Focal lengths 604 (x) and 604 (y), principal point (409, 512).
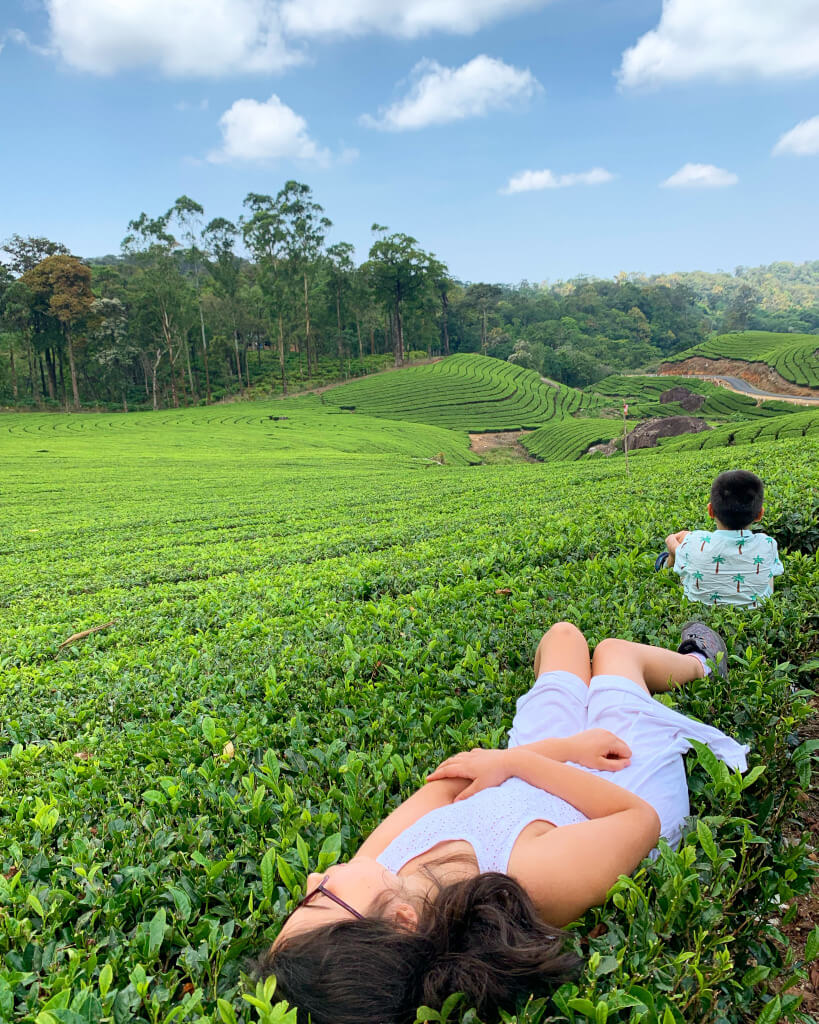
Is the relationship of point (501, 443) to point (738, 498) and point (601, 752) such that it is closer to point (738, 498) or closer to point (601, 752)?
point (738, 498)

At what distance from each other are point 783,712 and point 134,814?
2396 millimetres

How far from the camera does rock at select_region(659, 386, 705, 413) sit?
45094 millimetres

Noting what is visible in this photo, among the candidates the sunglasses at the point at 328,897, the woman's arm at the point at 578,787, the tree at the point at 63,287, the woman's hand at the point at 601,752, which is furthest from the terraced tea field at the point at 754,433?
the tree at the point at 63,287

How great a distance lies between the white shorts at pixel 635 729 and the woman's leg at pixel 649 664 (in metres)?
0.10

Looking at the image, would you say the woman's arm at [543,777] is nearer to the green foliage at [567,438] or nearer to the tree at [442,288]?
the green foliage at [567,438]

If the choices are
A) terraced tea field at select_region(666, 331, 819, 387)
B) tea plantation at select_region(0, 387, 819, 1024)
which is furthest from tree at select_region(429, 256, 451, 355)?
tea plantation at select_region(0, 387, 819, 1024)

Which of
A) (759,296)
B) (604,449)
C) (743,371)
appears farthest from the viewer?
(759,296)

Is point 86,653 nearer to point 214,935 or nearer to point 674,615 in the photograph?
point 214,935

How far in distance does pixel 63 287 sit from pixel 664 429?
123 feet

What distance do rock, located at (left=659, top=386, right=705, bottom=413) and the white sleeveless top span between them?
48553 millimetres

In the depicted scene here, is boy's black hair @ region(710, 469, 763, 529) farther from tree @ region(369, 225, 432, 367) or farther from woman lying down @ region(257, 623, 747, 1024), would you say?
tree @ region(369, 225, 432, 367)

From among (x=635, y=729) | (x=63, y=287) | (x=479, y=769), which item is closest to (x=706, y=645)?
(x=635, y=729)

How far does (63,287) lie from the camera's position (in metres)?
39.1

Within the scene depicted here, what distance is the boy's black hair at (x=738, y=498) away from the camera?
2.95 m
